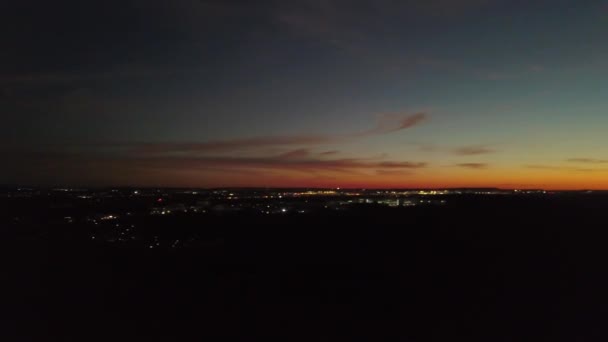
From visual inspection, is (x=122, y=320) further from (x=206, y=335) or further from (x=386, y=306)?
(x=386, y=306)

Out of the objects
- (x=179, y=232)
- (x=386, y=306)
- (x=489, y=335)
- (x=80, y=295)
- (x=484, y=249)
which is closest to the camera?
(x=489, y=335)

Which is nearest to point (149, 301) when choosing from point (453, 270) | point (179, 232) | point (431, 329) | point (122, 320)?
point (122, 320)

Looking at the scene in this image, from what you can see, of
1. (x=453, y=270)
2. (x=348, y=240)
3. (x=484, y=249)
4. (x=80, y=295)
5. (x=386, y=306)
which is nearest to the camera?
(x=386, y=306)

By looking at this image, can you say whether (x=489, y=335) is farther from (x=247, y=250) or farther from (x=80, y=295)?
(x=247, y=250)

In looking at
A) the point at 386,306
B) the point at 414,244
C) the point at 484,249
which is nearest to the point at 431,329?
the point at 386,306

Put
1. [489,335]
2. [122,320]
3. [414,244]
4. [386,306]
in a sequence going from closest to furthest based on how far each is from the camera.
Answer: [489,335] → [122,320] → [386,306] → [414,244]

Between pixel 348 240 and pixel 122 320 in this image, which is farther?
pixel 348 240
